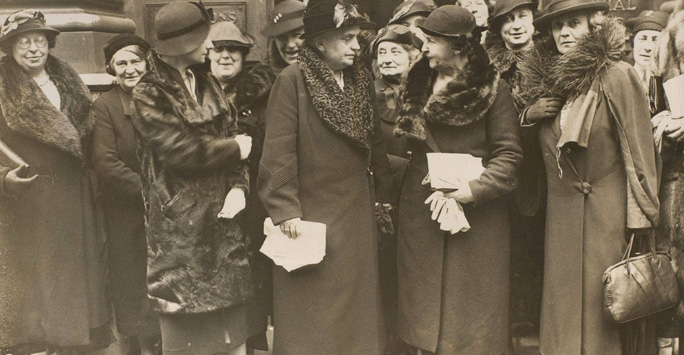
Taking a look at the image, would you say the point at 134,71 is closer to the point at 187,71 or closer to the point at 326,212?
the point at 187,71

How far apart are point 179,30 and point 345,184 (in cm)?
124

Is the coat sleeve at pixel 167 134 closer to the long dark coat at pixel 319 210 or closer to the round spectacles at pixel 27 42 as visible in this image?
the long dark coat at pixel 319 210

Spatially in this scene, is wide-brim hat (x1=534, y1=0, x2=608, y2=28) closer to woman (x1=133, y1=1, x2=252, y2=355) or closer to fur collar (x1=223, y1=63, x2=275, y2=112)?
fur collar (x1=223, y1=63, x2=275, y2=112)

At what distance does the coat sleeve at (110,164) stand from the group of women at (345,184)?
0.6 inches

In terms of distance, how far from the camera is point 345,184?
11.9 feet

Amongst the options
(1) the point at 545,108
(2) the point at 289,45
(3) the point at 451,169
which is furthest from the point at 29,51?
(1) the point at 545,108

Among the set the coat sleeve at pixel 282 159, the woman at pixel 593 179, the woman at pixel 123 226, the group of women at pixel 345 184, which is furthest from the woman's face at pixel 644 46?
the woman at pixel 123 226

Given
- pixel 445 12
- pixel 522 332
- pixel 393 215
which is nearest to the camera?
pixel 445 12

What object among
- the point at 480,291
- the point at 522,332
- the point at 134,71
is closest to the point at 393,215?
the point at 480,291

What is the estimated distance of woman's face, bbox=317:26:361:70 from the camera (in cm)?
355

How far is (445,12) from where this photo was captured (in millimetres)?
3559

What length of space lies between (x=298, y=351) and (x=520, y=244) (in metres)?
1.71

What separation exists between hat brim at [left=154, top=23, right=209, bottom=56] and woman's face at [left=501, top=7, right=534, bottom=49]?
2.15 m

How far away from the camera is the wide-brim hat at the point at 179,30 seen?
11.6ft
